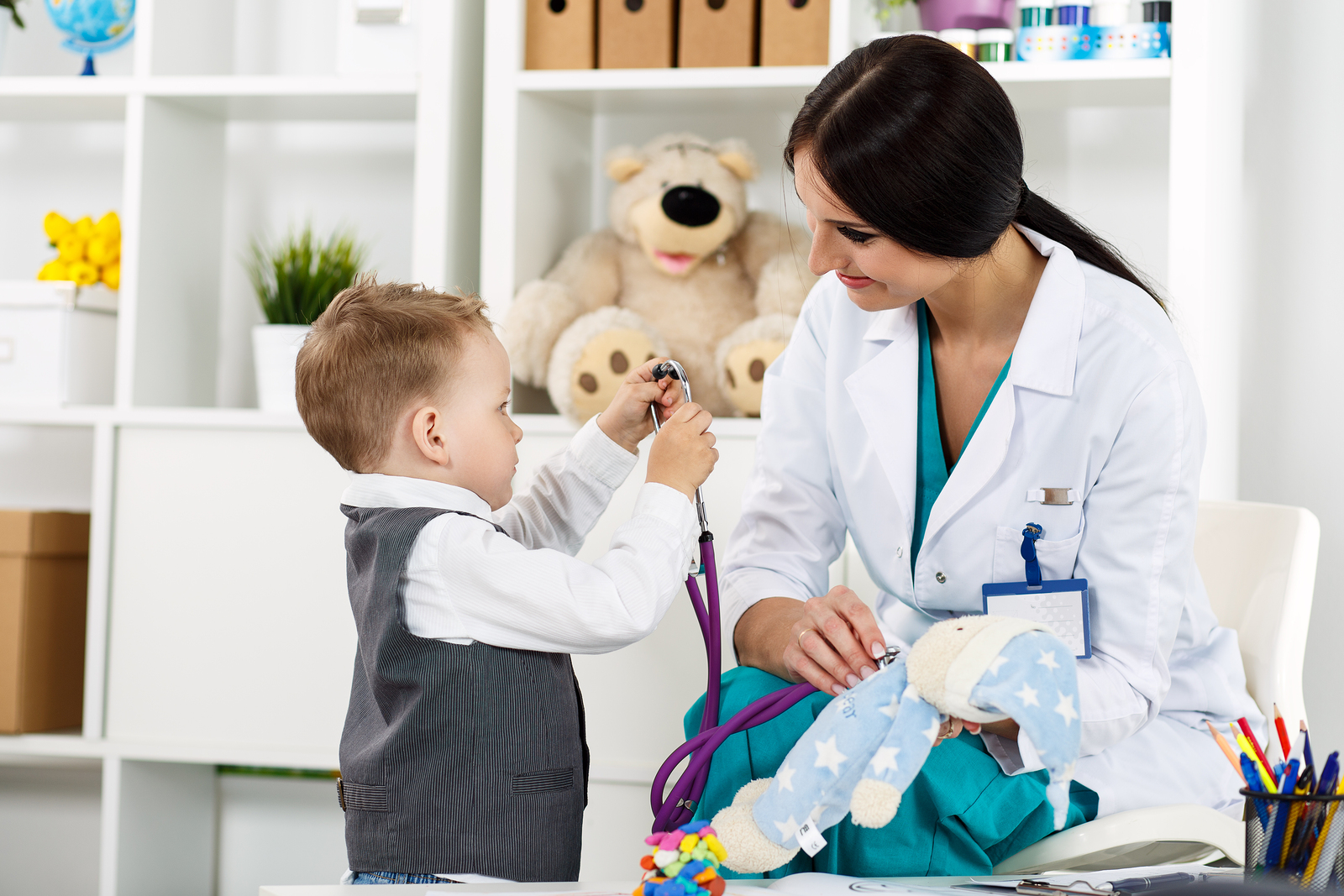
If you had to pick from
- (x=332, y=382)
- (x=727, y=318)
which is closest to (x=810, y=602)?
(x=332, y=382)

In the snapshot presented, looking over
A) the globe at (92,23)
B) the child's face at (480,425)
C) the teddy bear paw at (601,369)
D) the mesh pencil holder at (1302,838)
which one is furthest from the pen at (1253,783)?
the globe at (92,23)

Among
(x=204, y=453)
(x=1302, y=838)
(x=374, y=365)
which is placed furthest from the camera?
(x=204, y=453)

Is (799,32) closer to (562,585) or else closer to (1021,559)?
(1021,559)

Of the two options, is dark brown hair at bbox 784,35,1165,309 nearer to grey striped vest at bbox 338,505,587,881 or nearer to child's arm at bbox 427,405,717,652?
child's arm at bbox 427,405,717,652

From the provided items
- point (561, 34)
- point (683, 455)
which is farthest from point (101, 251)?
point (683, 455)

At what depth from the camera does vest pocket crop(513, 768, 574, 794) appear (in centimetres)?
108

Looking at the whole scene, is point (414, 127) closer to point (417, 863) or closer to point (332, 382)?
point (332, 382)

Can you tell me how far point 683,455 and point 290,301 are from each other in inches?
41.0

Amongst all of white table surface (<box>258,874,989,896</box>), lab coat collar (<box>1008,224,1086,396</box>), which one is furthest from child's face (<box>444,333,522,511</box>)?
lab coat collar (<box>1008,224,1086,396</box>)

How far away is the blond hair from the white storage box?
3.14ft

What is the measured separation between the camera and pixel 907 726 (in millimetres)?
840

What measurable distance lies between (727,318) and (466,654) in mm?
946

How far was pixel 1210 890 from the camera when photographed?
0.53 meters

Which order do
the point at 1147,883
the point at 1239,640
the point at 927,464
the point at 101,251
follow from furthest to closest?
the point at 101,251
the point at 1239,640
the point at 927,464
the point at 1147,883
